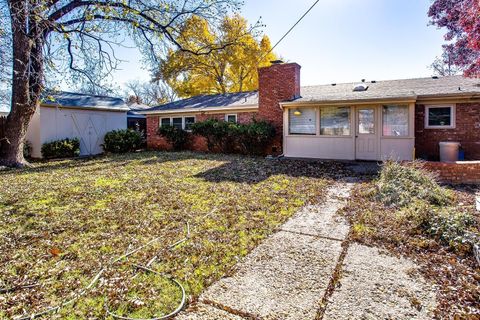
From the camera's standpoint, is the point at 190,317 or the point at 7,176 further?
the point at 7,176

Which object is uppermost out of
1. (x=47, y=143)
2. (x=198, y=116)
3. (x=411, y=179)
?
(x=198, y=116)

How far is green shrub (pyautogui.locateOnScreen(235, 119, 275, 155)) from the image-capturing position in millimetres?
12765

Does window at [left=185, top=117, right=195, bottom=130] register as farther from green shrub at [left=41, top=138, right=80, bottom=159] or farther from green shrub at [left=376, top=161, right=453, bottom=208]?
green shrub at [left=376, top=161, right=453, bottom=208]

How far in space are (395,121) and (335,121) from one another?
2.04m

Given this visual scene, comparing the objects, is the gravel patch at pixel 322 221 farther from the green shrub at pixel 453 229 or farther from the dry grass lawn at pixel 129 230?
the green shrub at pixel 453 229

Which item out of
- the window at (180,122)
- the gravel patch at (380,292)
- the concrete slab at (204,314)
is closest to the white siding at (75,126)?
the window at (180,122)

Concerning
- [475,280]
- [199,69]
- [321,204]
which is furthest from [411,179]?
[199,69]

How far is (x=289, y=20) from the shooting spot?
1202 cm

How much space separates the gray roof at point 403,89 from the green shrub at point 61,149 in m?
11.0

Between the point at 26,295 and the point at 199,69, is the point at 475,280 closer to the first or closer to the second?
the point at 26,295

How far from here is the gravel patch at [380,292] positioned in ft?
7.81

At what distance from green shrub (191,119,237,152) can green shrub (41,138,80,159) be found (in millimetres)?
5875

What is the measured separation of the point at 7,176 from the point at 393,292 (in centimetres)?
1043

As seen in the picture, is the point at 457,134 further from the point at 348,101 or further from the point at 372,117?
the point at 348,101
